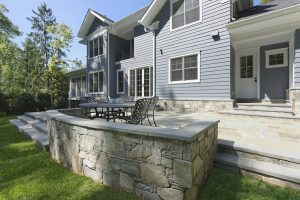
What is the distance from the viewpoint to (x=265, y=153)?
2664 mm

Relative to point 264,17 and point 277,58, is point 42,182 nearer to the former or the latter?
point 264,17

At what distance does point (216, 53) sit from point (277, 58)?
2.38m

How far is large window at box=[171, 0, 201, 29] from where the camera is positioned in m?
8.40

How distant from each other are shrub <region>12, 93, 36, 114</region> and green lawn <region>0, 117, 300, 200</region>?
34.1ft

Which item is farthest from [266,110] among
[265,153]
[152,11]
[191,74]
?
[152,11]

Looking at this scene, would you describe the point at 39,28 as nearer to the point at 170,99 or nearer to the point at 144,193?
the point at 170,99

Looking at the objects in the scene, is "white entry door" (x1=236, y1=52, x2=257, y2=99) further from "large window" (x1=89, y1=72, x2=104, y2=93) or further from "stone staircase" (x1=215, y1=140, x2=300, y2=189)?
"large window" (x1=89, y1=72, x2=104, y2=93)

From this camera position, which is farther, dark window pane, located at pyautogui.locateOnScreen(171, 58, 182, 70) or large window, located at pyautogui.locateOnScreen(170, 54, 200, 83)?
dark window pane, located at pyautogui.locateOnScreen(171, 58, 182, 70)

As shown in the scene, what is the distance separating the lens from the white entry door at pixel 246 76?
8.19 m

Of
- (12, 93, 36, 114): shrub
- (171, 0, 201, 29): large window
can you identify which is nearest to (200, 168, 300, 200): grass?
(171, 0, 201, 29): large window

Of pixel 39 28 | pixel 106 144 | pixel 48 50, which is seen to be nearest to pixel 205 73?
pixel 106 144

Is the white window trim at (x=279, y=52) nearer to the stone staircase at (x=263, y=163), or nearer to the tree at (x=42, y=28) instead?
the stone staircase at (x=263, y=163)

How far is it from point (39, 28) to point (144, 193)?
91.8 feet

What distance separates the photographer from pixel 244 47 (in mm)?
8320
